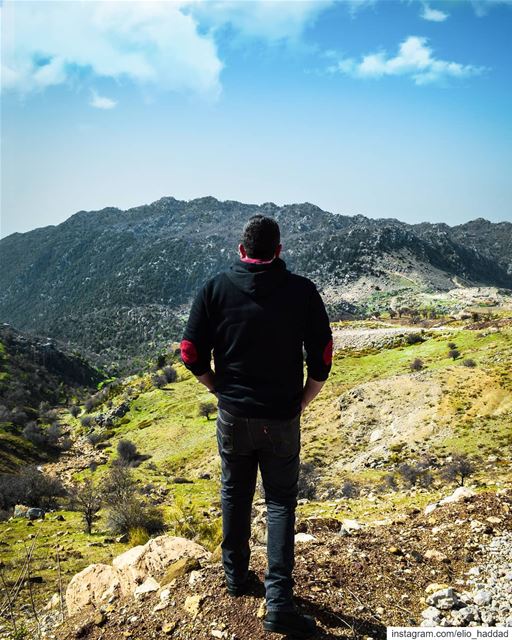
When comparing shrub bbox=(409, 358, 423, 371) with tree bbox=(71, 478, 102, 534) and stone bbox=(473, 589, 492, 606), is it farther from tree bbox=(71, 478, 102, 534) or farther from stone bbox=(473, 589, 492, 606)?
stone bbox=(473, 589, 492, 606)

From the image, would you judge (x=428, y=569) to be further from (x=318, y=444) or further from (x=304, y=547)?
(x=318, y=444)

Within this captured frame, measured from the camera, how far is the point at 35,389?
65.5m

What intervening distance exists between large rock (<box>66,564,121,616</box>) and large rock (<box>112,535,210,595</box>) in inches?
4.3

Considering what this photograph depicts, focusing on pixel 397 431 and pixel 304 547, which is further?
pixel 397 431

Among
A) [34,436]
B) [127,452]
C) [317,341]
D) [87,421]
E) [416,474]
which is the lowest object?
[87,421]

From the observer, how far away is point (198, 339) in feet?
11.6

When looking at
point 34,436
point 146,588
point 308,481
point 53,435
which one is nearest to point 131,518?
point 308,481

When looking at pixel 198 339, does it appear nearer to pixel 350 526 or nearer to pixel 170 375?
pixel 350 526

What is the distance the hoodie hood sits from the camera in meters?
3.36

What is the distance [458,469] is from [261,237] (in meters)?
14.0

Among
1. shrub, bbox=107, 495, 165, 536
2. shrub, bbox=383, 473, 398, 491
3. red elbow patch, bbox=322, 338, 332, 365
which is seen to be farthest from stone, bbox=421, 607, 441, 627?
shrub, bbox=383, 473, 398, 491

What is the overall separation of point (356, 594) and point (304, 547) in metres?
1.36

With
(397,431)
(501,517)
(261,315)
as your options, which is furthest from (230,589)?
(397,431)

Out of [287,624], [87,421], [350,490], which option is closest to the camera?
[287,624]
